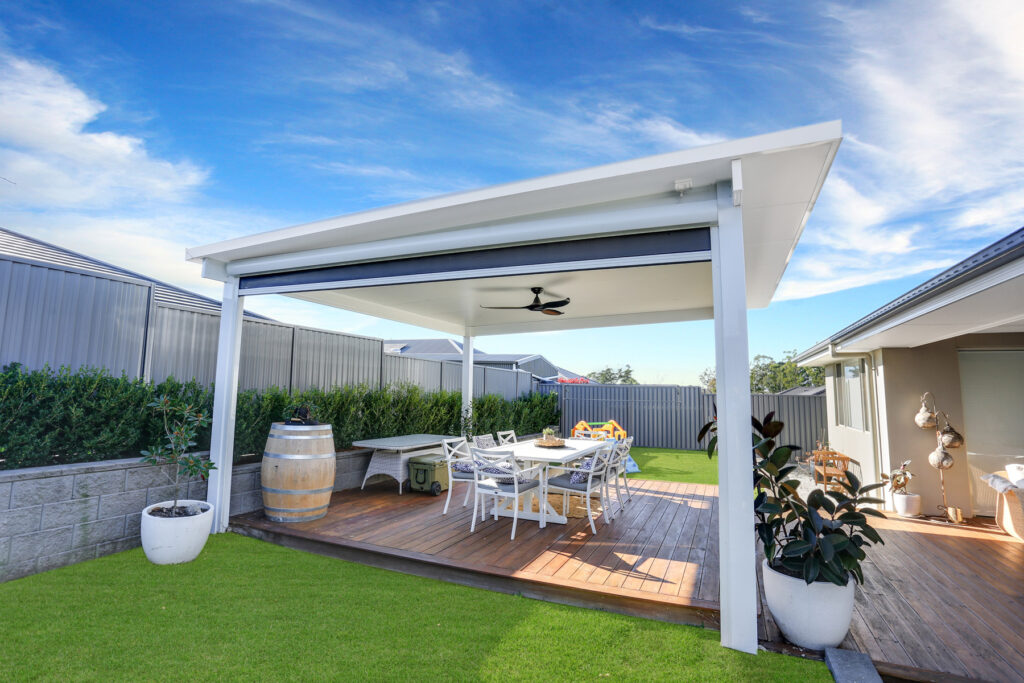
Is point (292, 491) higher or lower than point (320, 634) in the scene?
higher

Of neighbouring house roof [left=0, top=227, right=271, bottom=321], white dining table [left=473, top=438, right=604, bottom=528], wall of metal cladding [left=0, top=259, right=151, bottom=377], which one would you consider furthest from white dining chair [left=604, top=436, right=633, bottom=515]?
wall of metal cladding [left=0, top=259, right=151, bottom=377]

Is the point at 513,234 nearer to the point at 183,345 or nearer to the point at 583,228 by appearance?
the point at 583,228

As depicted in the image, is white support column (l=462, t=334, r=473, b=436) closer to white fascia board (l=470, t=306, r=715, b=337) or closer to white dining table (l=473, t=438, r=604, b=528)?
white fascia board (l=470, t=306, r=715, b=337)

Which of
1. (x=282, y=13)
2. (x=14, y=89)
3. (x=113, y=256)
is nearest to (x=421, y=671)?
(x=282, y=13)

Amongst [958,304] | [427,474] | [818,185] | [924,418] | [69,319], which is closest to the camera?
[818,185]

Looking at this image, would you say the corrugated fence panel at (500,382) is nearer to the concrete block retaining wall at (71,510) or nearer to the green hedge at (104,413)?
the green hedge at (104,413)

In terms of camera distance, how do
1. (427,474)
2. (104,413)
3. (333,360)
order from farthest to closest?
1. (333,360)
2. (427,474)
3. (104,413)

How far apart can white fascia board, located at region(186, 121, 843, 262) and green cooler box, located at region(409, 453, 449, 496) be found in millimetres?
3420

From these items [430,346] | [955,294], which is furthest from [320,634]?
[430,346]

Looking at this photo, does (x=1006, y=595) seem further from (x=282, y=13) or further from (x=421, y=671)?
(x=282, y=13)

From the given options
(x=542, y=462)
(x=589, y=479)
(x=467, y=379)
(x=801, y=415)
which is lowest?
(x=589, y=479)

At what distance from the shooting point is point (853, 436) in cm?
785

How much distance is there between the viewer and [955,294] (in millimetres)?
3338

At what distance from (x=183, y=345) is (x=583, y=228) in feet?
15.7
